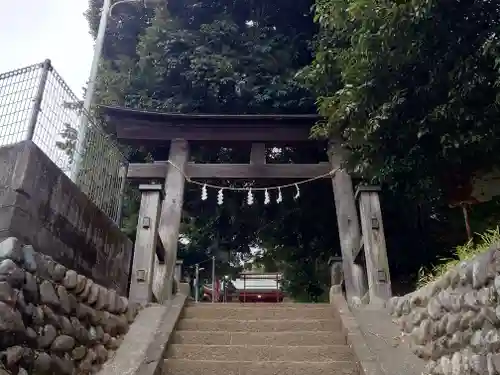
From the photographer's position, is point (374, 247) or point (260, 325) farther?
point (374, 247)

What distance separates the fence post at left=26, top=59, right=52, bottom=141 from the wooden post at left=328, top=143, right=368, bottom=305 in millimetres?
4541

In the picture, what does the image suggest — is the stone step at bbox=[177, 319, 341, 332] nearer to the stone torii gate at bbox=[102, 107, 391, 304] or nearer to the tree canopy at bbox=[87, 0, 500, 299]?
the stone torii gate at bbox=[102, 107, 391, 304]

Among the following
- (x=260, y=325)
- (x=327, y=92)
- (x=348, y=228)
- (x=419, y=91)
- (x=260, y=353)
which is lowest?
(x=260, y=353)

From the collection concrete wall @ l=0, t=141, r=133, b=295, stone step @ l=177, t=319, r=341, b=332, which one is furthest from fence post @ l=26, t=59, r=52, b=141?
stone step @ l=177, t=319, r=341, b=332

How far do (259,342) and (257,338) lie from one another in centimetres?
6

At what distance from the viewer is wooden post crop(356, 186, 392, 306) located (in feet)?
19.1

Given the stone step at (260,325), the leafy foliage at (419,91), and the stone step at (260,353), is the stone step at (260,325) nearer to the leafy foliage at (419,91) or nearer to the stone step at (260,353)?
the stone step at (260,353)

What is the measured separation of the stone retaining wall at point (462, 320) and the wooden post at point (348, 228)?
7.06 feet

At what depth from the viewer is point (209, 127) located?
8.23m

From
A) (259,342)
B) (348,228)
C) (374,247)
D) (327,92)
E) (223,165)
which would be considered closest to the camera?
(259,342)

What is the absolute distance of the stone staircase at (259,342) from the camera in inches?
178

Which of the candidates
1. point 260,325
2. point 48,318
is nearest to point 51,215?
point 48,318

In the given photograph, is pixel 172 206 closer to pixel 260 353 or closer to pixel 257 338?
pixel 257 338

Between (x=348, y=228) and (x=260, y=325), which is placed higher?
(x=348, y=228)
